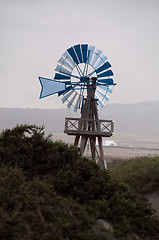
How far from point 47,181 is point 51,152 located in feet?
2.94

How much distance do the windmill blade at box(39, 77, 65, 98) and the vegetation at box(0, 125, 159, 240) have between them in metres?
4.38

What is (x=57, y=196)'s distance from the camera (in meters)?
6.52

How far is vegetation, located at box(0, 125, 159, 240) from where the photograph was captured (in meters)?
5.18

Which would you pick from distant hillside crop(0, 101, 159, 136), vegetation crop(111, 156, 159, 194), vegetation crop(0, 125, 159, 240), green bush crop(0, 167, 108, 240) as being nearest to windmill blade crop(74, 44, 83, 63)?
vegetation crop(111, 156, 159, 194)

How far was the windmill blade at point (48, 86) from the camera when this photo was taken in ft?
43.7

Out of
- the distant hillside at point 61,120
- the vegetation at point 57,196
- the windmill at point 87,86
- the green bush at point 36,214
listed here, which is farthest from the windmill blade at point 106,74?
the distant hillside at point 61,120

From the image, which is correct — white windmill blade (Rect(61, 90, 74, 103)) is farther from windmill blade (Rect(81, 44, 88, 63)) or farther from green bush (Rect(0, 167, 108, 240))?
green bush (Rect(0, 167, 108, 240))

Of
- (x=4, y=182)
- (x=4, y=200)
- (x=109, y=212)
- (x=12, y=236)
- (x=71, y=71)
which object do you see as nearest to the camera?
(x=12, y=236)

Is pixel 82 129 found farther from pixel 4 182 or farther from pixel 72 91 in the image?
pixel 4 182

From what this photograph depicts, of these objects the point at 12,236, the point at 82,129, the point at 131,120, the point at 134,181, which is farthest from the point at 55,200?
the point at 131,120

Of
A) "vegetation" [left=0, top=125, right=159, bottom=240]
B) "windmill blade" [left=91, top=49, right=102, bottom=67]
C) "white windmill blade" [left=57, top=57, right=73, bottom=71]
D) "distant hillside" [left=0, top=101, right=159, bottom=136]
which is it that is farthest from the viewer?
"distant hillside" [left=0, top=101, right=159, bottom=136]

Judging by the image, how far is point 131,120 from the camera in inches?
6535

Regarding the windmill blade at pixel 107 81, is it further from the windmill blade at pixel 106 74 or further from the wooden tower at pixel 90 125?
the wooden tower at pixel 90 125

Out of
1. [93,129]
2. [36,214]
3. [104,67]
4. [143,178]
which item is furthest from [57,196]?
[104,67]
